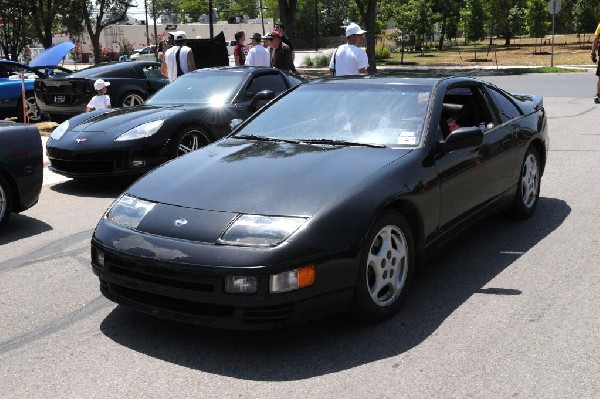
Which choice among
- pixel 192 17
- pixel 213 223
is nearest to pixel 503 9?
pixel 213 223

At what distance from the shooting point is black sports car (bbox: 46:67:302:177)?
812cm

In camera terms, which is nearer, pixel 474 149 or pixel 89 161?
pixel 474 149

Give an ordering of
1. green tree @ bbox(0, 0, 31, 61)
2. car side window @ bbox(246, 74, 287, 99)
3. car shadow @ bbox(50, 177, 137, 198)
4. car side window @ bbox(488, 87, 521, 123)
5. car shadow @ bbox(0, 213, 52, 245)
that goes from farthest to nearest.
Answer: green tree @ bbox(0, 0, 31, 61)
car side window @ bbox(246, 74, 287, 99)
car shadow @ bbox(50, 177, 137, 198)
car shadow @ bbox(0, 213, 52, 245)
car side window @ bbox(488, 87, 521, 123)

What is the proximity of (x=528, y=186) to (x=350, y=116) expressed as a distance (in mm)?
2227

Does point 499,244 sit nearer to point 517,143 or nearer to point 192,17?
point 517,143

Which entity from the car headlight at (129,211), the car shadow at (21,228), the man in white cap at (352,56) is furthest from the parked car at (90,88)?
the car headlight at (129,211)

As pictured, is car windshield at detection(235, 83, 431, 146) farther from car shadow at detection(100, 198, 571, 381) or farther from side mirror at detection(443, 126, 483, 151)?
car shadow at detection(100, 198, 571, 381)

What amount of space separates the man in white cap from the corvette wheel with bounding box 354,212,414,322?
6508 millimetres

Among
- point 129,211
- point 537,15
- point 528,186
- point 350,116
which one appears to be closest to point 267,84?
point 528,186

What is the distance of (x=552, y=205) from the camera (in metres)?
7.18

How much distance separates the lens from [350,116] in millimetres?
5133

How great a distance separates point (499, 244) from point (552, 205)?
157 cm

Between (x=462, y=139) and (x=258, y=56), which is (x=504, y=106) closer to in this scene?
(x=462, y=139)

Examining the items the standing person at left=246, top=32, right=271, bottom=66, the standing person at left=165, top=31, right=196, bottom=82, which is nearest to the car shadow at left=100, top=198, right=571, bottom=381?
the standing person at left=246, top=32, right=271, bottom=66
